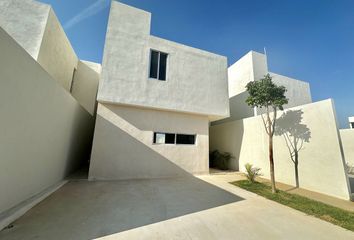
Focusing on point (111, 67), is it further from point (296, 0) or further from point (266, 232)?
point (296, 0)

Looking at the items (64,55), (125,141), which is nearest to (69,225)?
(125,141)

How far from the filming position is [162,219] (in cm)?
293

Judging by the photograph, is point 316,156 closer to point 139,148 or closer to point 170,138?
point 170,138

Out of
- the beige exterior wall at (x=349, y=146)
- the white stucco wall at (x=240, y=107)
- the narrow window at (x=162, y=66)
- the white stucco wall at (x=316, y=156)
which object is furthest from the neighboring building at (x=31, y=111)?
→ the beige exterior wall at (x=349, y=146)

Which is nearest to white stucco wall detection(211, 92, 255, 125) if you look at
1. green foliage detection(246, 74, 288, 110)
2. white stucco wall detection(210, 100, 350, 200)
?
white stucco wall detection(210, 100, 350, 200)

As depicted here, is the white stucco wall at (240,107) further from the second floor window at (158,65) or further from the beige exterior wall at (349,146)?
the second floor window at (158,65)

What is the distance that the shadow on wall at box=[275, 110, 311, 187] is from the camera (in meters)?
5.59

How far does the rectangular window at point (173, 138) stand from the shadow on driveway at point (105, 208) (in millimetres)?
2243

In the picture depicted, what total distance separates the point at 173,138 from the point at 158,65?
371cm

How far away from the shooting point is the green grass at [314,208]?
3.04 metres

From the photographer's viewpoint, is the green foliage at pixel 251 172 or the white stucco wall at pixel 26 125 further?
the green foliage at pixel 251 172

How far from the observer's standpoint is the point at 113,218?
290cm

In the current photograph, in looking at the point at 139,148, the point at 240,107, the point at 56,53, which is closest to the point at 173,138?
the point at 139,148

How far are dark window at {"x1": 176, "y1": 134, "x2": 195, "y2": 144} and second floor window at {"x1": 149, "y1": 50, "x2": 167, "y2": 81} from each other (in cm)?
301
